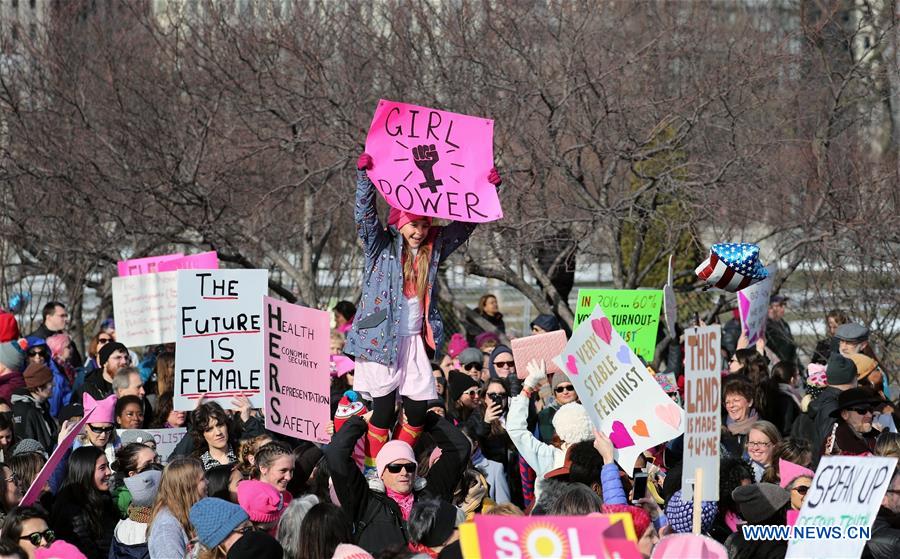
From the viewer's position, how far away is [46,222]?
16812 millimetres

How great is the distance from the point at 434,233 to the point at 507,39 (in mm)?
6620

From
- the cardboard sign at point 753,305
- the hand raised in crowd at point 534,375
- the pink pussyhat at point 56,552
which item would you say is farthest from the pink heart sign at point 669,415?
the cardboard sign at point 753,305

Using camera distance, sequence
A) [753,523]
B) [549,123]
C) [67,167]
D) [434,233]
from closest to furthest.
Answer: [753,523]
[434,233]
[549,123]
[67,167]

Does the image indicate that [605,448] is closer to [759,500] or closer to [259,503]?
[759,500]

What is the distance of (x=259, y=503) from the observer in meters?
7.35

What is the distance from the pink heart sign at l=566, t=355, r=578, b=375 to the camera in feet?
29.0

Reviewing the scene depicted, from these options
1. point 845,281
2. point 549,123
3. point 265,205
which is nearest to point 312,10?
point 265,205

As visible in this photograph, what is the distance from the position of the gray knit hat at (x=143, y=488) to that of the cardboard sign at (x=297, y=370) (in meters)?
1.16

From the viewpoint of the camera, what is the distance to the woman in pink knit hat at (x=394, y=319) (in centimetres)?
863

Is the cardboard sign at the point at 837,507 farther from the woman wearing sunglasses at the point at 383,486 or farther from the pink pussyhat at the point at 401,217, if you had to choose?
the pink pussyhat at the point at 401,217

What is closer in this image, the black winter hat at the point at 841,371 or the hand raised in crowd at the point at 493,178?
the hand raised in crowd at the point at 493,178

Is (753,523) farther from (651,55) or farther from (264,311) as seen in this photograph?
(651,55)

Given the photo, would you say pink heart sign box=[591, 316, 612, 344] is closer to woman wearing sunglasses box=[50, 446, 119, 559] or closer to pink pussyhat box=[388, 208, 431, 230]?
pink pussyhat box=[388, 208, 431, 230]

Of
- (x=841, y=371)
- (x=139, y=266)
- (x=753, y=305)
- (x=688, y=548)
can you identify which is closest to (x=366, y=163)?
(x=688, y=548)
